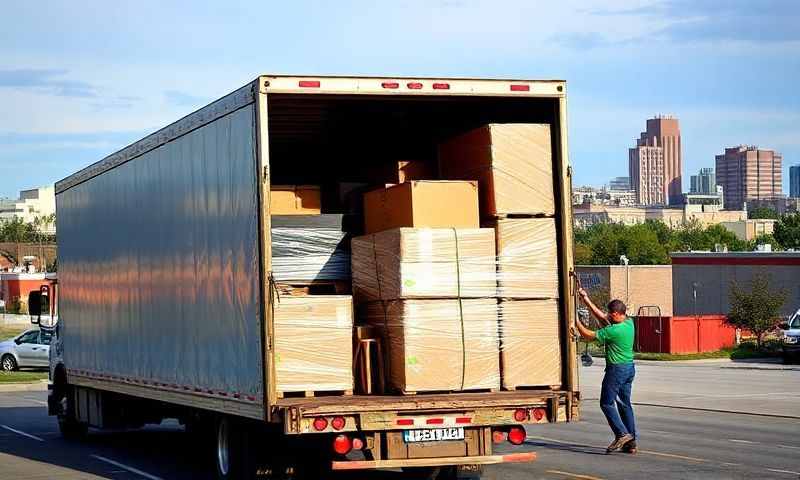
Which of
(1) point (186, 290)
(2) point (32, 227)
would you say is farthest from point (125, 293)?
(2) point (32, 227)

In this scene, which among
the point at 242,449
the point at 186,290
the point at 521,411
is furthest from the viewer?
the point at 186,290

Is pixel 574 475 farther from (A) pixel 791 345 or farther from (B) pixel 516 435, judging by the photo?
(A) pixel 791 345

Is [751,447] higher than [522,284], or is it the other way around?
[522,284]

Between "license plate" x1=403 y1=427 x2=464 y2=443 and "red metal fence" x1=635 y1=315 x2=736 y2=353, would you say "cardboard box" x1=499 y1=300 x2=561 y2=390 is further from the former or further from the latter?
"red metal fence" x1=635 y1=315 x2=736 y2=353

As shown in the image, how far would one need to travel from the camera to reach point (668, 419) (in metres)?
22.6

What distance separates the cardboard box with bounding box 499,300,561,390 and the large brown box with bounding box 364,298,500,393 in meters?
0.11

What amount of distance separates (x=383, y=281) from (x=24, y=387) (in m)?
25.2

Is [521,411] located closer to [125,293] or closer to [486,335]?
[486,335]

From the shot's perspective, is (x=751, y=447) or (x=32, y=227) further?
(x=32, y=227)

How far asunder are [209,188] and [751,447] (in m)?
8.29

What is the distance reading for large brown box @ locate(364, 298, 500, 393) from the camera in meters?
11.9

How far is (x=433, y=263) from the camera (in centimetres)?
1201

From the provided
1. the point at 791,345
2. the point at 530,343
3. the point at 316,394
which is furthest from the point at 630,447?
the point at 791,345

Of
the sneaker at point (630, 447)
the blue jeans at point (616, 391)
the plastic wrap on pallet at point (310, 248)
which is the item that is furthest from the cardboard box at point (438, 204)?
the sneaker at point (630, 447)
